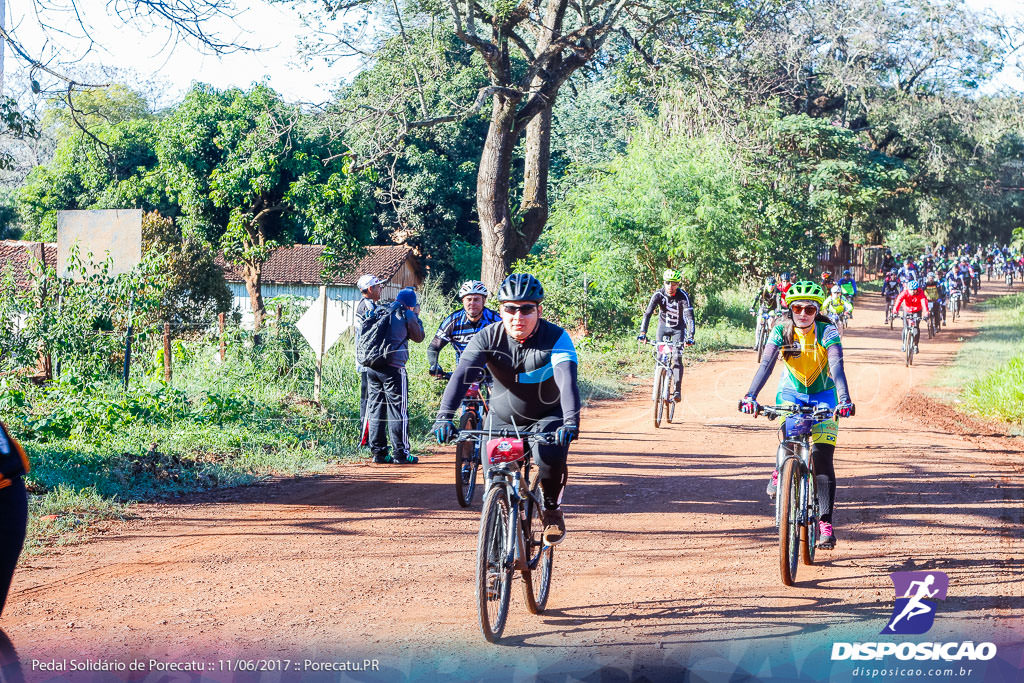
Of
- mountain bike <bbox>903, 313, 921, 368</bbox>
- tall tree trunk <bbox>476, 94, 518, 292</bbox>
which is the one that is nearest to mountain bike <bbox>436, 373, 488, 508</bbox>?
tall tree trunk <bbox>476, 94, 518, 292</bbox>

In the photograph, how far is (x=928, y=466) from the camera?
10672 mm

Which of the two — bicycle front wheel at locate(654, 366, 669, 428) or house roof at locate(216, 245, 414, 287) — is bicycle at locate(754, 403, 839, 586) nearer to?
bicycle front wheel at locate(654, 366, 669, 428)

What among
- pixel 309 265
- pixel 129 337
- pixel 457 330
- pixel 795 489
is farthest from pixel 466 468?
pixel 309 265

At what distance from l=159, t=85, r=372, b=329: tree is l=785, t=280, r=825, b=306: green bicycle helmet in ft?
67.7

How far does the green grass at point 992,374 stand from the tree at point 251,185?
53.7 feet

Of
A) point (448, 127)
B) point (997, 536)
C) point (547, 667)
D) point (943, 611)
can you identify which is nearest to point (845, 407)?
point (943, 611)

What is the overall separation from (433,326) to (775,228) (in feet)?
59.8

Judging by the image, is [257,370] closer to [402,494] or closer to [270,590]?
[402,494]

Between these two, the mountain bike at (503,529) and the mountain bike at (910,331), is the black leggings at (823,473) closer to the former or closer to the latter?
the mountain bike at (503,529)

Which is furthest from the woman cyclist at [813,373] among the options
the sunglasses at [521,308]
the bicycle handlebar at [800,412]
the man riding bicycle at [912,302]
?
the man riding bicycle at [912,302]

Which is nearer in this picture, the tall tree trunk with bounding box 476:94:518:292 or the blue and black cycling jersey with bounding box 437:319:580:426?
the blue and black cycling jersey with bounding box 437:319:580:426

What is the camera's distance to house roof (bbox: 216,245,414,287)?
43250 millimetres

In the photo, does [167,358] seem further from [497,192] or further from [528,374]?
[528,374]

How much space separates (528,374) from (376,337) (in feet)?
15.7
